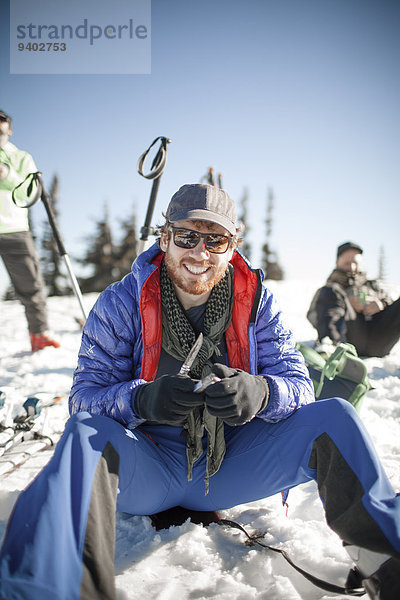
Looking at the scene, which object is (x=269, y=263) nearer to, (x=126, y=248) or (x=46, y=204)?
(x=126, y=248)

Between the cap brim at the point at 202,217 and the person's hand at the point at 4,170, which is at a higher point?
the person's hand at the point at 4,170

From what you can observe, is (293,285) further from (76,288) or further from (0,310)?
(76,288)

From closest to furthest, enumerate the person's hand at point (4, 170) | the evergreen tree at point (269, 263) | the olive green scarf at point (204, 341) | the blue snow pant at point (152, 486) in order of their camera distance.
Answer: the blue snow pant at point (152, 486), the olive green scarf at point (204, 341), the person's hand at point (4, 170), the evergreen tree at point (269, 263)

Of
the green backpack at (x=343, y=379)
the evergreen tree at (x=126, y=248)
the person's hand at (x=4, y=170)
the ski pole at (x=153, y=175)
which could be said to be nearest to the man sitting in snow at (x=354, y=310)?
the green backpack at (x=343, y=379)

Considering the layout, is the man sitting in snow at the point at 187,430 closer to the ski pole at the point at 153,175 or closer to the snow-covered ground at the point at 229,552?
the snow-covered ground at the point at 229,552

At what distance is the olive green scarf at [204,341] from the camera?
1758 mm

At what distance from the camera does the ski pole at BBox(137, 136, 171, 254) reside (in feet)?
11.1

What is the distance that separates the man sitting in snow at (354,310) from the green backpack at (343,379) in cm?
177

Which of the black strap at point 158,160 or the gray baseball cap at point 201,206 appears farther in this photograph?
the black strap at point 158,160

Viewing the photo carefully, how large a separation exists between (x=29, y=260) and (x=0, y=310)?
6.66m

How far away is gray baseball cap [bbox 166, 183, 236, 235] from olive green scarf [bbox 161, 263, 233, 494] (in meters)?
0.30

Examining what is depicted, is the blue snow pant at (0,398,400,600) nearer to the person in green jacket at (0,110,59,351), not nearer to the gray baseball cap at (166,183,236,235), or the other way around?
the gray baseball cap at (166,183,236,235)

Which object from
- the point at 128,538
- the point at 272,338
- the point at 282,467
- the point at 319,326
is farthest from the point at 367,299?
the point at 128,538

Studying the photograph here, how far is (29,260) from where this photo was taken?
520 centimetres
